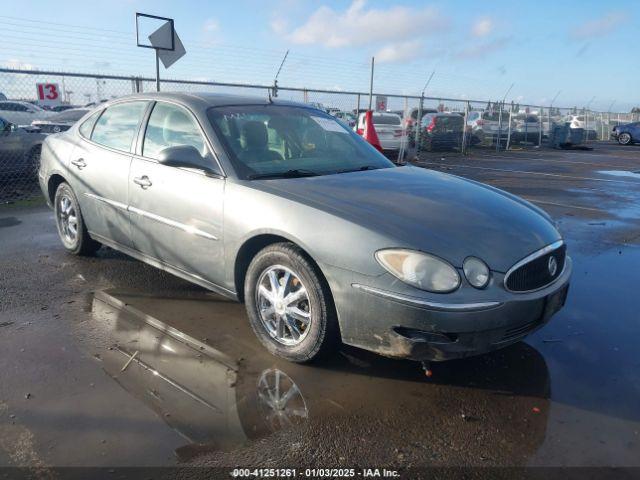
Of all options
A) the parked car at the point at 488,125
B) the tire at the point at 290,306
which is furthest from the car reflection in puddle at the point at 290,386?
the parked car at the point at 488,125

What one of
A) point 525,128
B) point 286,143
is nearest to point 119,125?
point 286,143

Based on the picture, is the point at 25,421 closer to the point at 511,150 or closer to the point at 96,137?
the point at 96,137

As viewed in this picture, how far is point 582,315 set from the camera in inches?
161

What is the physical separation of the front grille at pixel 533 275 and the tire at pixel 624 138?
104 ft

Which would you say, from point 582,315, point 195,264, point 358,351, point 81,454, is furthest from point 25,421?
point 582,315

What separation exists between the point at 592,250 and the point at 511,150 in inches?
715

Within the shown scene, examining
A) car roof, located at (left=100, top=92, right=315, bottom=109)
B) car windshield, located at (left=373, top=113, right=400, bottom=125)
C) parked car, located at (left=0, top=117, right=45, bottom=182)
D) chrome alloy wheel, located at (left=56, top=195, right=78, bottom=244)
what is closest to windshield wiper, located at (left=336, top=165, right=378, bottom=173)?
car roof, located at (left=100, top=92, right=315, bottom=109)

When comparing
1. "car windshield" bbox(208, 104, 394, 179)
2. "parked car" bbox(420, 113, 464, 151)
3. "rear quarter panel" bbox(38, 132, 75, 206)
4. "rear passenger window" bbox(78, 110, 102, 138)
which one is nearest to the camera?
"car windshield" bbox(208, 104, 394, 179)

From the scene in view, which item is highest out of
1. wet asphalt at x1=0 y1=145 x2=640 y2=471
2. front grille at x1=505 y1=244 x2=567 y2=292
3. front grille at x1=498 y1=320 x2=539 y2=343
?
front grille at x1=505 y1=244 x2=567 y2=292

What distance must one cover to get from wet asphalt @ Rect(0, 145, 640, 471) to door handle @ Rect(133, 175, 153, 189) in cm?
92

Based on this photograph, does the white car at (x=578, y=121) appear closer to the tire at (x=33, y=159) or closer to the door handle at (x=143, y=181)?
the tire at (x=33, y=159)

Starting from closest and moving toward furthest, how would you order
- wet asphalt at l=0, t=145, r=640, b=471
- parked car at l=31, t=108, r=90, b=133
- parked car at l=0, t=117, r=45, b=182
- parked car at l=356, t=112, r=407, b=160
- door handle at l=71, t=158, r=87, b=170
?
wet asphalt at l=0, t=145, r=640, b=471 < door handle at l=71, t=158, r=87, b=170 < parked car at l=0, t=117, r=45, b=182 < parked car at l=31, t=108, r=90, b=133 < parked car at l=356, t=112, r=407, b=160

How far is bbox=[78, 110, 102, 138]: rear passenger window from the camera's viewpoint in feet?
16.5

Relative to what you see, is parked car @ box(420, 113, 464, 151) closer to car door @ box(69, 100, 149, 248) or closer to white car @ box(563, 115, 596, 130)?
white car @ box(563, 115, 596, 130)
